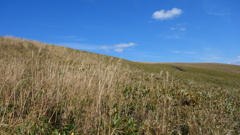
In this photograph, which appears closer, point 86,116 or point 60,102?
point 86,116

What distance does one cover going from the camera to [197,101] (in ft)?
16.5

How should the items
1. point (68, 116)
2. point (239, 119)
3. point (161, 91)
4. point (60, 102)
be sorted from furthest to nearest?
point (161, 91), point (239, 119), point (60, 102), point (68, 116)

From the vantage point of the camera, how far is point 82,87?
4312 mm

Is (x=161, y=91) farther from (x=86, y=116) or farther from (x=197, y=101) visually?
(x=86, y=116)

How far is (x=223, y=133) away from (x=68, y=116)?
3.02 m

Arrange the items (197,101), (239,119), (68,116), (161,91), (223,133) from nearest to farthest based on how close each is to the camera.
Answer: (223,133), (68,116), (239,119), (197,101), (161,91)

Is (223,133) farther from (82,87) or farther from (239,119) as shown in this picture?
(82,87)

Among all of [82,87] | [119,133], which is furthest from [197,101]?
[82,87]

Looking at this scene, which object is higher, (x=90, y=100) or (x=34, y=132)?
(x=90, y=100)

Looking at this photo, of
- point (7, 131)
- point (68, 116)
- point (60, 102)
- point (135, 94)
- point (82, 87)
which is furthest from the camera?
point (135, 94)

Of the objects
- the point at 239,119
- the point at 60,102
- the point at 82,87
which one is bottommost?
the point at 239,119

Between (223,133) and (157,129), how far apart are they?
3.95ft

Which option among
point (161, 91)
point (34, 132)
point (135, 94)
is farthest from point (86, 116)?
point (161, 91)

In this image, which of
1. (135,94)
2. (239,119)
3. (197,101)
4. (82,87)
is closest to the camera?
(239,119)
